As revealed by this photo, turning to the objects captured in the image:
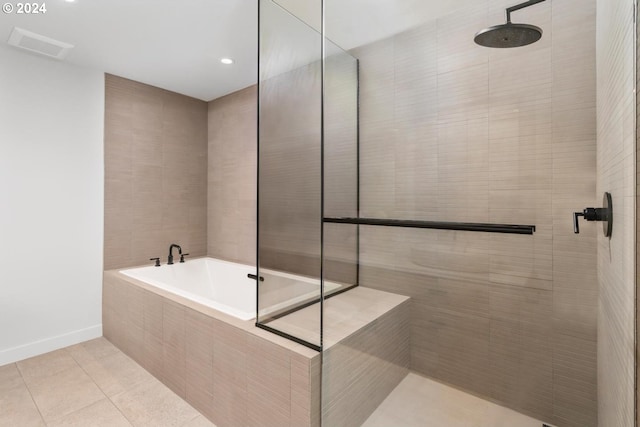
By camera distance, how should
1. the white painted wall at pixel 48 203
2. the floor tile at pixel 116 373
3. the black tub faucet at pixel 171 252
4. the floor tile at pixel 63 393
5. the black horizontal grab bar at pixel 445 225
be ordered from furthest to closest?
1. the black tub faucet at pixel 171 252
2. the white painted wall at pixel 48 203
3. the floor tile at pixel 116 373
4. the floor tile at pixel 63 393
5. the black horizontal grab bar at pixel 445 225

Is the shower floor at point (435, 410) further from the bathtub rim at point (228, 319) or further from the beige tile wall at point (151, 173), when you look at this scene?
the beige tile wall at point (151, 173)

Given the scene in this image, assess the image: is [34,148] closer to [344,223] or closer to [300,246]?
[300,246]

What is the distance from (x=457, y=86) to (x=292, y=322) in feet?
4.50

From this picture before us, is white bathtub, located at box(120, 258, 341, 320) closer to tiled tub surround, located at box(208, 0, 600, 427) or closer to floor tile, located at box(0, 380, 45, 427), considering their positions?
floor tile, located at box(0, 380, 45, 427)

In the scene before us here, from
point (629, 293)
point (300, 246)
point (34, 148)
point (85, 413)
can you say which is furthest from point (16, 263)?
point (629, 293)

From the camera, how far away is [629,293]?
0.69 meters

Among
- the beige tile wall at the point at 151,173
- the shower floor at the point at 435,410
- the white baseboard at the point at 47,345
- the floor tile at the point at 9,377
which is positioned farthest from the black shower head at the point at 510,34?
the white baseboard at the point at 47,345

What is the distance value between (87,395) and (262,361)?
1436 millimetres

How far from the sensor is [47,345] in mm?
2701

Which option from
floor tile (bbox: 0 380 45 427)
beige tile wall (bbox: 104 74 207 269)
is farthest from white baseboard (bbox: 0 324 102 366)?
beige tile wall (bbox: 104 74 207 269)

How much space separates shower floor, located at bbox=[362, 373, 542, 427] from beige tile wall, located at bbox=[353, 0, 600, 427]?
0.05m

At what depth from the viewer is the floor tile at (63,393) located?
1987mm

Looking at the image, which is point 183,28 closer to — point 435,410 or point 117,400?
point 117,400

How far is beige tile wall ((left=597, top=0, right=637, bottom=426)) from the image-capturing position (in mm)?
677
